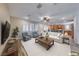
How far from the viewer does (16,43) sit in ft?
5.87

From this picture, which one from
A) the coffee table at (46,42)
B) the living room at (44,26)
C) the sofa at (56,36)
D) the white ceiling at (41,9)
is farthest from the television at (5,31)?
the sofa at (56,36)

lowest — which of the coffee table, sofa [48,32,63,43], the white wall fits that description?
the coffee table

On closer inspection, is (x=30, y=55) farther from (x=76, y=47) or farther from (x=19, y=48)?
(x=76, y=47)

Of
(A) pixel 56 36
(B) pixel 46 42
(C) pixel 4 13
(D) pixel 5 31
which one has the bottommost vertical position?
(B) pixel 46 42

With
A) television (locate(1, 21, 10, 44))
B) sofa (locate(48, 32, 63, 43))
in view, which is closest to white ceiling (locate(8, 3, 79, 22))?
television (locate(1, 21, 10, 44))

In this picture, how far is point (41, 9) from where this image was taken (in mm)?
1779

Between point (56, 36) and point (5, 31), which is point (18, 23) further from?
point (56, 36)

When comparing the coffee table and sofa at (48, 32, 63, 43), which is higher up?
sofa at (48, 32, 63, 43)

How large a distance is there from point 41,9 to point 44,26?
0.33m

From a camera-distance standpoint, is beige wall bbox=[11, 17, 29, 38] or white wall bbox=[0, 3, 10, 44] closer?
white wall bbox=[0, 3, 10, 44]

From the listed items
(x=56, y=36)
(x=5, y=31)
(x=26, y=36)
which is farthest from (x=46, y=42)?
(x=5, y=31)

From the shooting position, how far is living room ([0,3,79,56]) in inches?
69.5

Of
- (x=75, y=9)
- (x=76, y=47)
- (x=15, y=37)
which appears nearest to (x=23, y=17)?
(x=15, y=37)

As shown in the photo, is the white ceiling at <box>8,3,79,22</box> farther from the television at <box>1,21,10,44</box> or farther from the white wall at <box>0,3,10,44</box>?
the television at <box>1,21,10,44</box>
